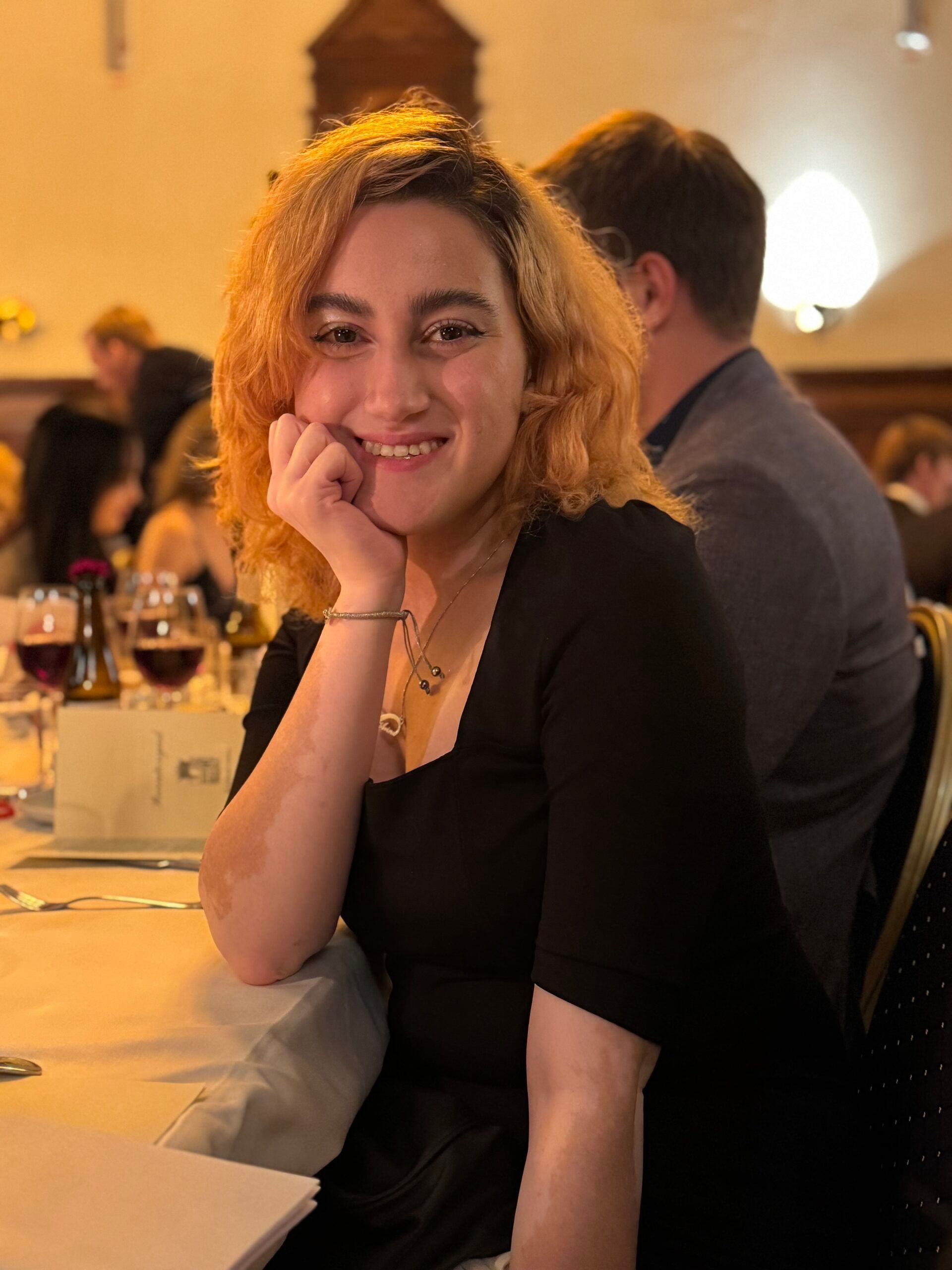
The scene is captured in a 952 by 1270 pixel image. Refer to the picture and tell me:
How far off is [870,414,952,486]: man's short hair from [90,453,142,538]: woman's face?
327 centimetres

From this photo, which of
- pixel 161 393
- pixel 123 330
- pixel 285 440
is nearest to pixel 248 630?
pixel 285 440

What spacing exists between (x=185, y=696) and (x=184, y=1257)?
1916 mm

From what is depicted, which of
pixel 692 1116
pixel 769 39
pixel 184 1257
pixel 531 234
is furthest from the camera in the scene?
pixel 769 39

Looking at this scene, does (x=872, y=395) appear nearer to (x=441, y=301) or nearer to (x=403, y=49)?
(x=403, y=49)

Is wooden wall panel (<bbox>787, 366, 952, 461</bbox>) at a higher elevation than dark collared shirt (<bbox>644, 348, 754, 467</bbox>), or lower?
higher

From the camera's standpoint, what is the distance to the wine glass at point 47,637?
196cm

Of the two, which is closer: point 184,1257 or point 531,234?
point 184,1257

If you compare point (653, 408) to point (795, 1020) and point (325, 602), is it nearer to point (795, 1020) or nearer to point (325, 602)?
point (325, 602)

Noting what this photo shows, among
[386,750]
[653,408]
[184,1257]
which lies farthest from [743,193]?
[184,1257]

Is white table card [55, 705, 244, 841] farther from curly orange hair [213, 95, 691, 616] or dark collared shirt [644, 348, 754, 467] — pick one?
dark collared shirt [644, 348, 754, 467]

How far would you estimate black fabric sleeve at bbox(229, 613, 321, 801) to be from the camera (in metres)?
1.35

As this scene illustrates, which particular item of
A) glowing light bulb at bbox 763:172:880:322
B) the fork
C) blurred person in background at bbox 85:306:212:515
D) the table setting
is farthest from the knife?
glowing light bulb at bbox 763:172:880:322

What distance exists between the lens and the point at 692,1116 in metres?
1.12

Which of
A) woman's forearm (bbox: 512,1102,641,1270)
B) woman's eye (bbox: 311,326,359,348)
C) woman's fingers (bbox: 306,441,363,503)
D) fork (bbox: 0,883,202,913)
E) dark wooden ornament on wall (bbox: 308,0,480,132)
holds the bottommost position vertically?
woman's forearm (bbox: 512,1102,641,1270)
